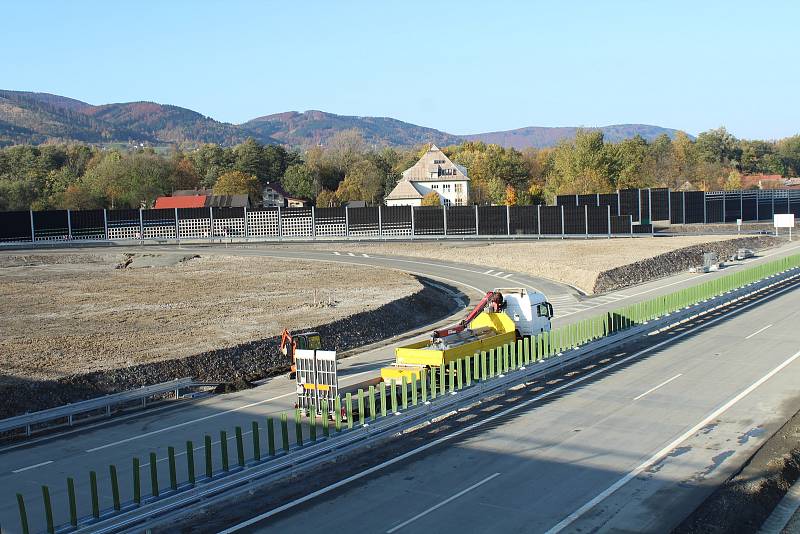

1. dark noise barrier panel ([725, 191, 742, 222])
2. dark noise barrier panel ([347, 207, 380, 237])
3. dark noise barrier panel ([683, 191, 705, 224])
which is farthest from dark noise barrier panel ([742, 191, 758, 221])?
dark noise barrier panel ([347, 207, 380, 237])

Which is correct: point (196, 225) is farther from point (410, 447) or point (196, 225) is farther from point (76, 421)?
point (410, 447)

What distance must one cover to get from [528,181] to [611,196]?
65072mm

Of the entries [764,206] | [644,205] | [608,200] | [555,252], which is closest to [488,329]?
[555,252]

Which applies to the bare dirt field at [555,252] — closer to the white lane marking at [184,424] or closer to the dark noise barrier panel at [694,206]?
the dark noise barrier panel at [694,206]

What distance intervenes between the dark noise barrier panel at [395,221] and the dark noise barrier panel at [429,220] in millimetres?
946

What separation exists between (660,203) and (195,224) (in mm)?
57892

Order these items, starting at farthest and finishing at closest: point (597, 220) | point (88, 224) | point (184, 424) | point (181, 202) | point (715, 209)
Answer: point (181, 202) → point (715, 209) → point (88, 224) → point (597, 220) → point (184, 424)

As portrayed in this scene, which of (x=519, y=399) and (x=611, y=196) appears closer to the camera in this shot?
(x=519, y=399)

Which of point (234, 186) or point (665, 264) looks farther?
point (234, 186)

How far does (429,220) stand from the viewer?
300ft

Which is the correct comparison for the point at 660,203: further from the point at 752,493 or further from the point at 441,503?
the point at 441,503

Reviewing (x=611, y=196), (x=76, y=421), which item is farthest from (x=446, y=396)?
(x=611, y=196)

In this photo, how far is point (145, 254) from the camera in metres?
79.6

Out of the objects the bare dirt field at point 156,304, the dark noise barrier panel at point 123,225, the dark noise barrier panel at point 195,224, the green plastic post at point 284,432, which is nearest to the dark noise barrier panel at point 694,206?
the bare dirt field at point 156,304
